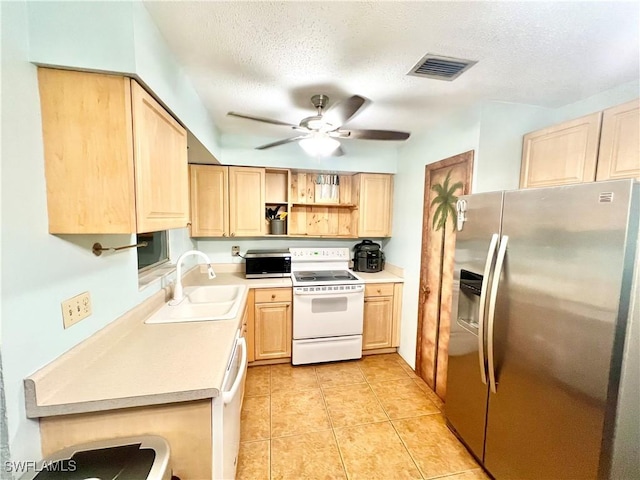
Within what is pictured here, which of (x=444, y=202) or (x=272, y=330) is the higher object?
(x=444, y=202)

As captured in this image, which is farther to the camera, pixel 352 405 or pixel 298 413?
pixel 352 405

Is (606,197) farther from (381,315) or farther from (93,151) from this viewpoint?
(381,315)

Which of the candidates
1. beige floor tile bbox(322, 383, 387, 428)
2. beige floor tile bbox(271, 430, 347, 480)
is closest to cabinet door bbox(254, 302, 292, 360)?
beige floor tile bbox(322, 383, 387, 428)

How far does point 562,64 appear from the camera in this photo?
145 cm

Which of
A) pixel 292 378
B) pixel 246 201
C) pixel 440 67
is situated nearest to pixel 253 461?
pixel 292 378

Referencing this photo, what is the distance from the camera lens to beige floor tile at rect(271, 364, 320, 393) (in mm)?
2482

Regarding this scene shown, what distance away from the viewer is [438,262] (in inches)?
94.0

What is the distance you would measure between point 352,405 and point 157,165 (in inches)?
89.7

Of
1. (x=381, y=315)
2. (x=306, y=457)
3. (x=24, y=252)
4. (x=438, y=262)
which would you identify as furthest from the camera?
(x=381, y=315)

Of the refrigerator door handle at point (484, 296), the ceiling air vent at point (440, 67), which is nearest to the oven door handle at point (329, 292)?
the refrigerator door handle at point (484, 296)

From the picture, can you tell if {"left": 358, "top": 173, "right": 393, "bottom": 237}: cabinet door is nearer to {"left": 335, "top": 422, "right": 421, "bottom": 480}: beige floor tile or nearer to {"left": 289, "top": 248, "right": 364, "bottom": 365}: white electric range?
{"left": 289, "top": 248, "right": 364, "bottom": 365}: white electric range

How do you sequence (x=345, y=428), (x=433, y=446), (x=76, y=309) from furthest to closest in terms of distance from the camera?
(x=345, y=428) → (x=433, y=446) → (x=76, y=309)

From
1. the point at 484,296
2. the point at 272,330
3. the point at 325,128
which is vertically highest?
the point at 325,128

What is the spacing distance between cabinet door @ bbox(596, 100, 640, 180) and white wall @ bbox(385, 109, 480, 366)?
81 centimetres
